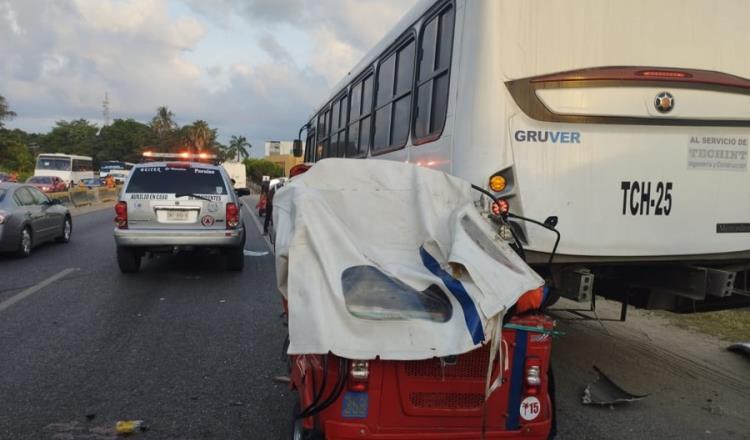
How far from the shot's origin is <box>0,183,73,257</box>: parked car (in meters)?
11.0

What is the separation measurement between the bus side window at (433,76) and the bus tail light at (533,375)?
232 centimetres

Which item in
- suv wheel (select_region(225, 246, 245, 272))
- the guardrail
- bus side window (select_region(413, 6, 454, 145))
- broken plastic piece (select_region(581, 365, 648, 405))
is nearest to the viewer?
broken plastic piece (select_region(581, 365, 648, 405))

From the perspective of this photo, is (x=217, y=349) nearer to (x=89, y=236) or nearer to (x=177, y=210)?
(x=177, y=210)

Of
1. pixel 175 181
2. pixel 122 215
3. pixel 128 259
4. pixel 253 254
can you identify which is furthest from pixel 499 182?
pixel 253 254

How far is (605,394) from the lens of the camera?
16.1 feet

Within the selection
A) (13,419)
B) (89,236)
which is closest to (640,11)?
(13,419)

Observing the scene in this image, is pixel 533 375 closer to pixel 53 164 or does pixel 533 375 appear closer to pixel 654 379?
pixel 654 379

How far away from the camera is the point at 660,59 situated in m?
4.57

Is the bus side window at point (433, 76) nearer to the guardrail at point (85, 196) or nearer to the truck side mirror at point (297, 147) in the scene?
the truck side mirror at point (297, 147)

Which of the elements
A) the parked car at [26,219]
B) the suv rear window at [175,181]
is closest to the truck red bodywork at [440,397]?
the suv rear window at [175,181]

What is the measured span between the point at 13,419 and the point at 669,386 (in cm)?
506

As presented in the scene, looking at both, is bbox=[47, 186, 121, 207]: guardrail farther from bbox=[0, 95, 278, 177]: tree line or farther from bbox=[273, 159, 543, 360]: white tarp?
bbox=[0, 95, 278, 177]: tree line

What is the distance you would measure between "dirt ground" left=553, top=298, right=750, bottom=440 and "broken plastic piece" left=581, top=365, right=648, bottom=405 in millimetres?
60

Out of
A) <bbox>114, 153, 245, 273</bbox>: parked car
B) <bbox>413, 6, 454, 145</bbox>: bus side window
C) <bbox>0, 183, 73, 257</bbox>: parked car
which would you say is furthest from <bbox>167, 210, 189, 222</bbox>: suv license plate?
<bbox>413, 6, 454, 145</bbox>: bus side window
